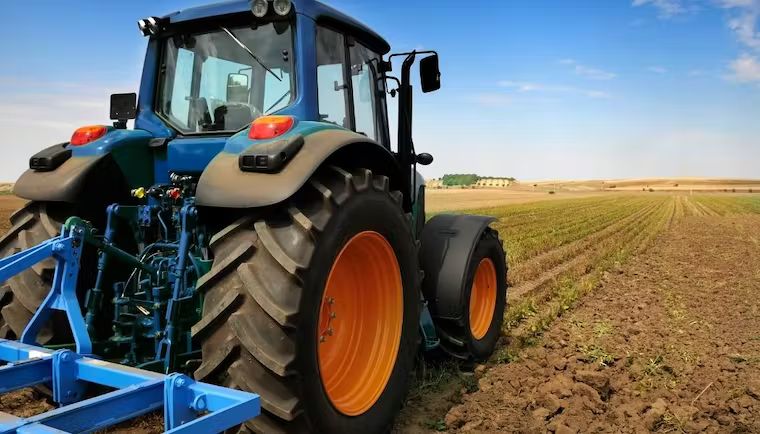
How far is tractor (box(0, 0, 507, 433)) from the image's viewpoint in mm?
2367

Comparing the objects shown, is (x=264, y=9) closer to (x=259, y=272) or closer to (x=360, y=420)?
(x=259, y=272)

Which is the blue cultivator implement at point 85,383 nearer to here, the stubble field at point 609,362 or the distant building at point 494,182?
the stubble field at point 609,362

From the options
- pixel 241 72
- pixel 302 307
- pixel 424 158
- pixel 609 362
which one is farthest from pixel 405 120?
pixel 609 362

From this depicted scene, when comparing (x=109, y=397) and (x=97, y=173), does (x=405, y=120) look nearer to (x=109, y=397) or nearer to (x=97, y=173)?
(x=97, y=173)

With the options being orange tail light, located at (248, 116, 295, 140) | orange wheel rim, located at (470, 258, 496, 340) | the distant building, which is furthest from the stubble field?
the distant building

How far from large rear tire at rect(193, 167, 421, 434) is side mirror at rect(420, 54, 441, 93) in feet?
4.98

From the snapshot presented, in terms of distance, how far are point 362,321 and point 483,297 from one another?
6.63ft

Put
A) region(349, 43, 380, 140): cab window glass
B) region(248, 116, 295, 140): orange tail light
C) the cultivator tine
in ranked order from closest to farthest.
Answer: the cultivator tine → region(248, 116, 295, 140): orange tail light → region(349, 43, 380, 140): cab window glass

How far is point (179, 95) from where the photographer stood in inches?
149

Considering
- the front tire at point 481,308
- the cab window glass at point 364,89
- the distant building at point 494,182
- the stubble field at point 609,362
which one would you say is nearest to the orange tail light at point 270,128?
the cab window glass at point 364,89

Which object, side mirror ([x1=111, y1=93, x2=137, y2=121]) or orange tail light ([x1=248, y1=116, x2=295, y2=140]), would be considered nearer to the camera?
orange tail light ([x1=248, y1=116, x2=295, y2=140])

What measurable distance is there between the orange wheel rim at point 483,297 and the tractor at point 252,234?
0.37m

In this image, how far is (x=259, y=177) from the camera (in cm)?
249

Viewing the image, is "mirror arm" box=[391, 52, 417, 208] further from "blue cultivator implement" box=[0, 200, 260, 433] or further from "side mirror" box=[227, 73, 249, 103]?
"blue cultivator implement" box=[0, 200, 260, 433]
